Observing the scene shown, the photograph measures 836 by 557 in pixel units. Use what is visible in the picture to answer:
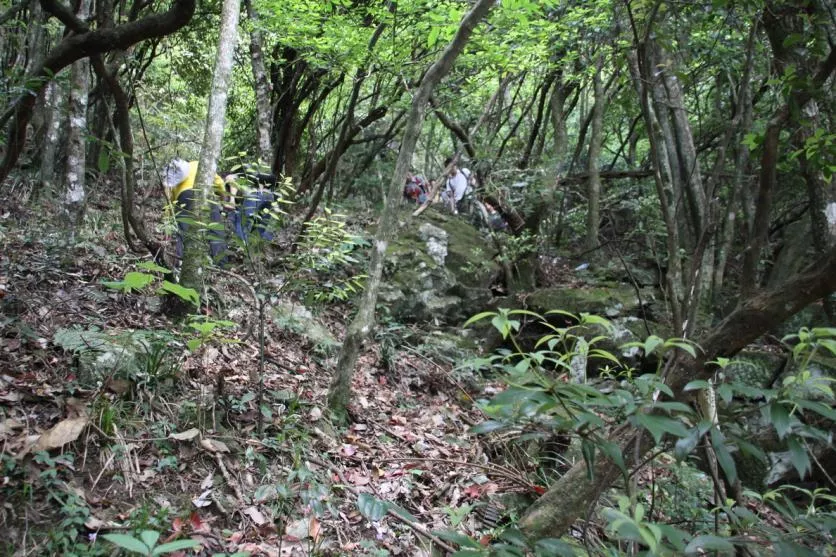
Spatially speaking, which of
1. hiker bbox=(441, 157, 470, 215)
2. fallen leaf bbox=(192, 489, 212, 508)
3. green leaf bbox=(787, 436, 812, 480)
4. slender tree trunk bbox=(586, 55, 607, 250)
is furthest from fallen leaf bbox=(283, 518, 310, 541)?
hiker bbox=(441, 157, 470, 215)

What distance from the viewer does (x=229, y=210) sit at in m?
4.49

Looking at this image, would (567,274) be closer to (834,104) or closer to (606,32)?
(606,32)

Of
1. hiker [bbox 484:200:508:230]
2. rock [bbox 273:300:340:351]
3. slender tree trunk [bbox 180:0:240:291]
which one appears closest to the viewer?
slender tree trunk [bbox 180:0:240:291]

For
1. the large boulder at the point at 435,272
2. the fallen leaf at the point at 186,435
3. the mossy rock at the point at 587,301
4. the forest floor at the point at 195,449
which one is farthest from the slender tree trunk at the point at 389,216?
the mossy rock at the point at 587,301

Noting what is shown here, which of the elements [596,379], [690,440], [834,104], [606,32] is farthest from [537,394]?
[606,32]

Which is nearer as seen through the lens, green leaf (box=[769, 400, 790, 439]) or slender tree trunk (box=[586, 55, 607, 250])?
green leaf (box=[769, 400, 790, 439])

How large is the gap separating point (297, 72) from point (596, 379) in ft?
24.9

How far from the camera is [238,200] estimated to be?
494 cm

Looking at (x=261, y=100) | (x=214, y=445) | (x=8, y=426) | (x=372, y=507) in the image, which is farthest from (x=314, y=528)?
(x=261, y=100)

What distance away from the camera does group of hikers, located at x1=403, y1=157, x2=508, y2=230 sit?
1003cm

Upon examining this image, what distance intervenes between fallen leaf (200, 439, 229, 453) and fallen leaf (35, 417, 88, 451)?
2.38 ft

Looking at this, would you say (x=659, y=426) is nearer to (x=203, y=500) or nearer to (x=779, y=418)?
(x=779, y=418)

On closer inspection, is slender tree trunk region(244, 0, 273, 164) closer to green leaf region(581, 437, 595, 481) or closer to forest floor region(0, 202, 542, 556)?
forest floor region(0, 202, 542, 556)

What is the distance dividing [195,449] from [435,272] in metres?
5.21
